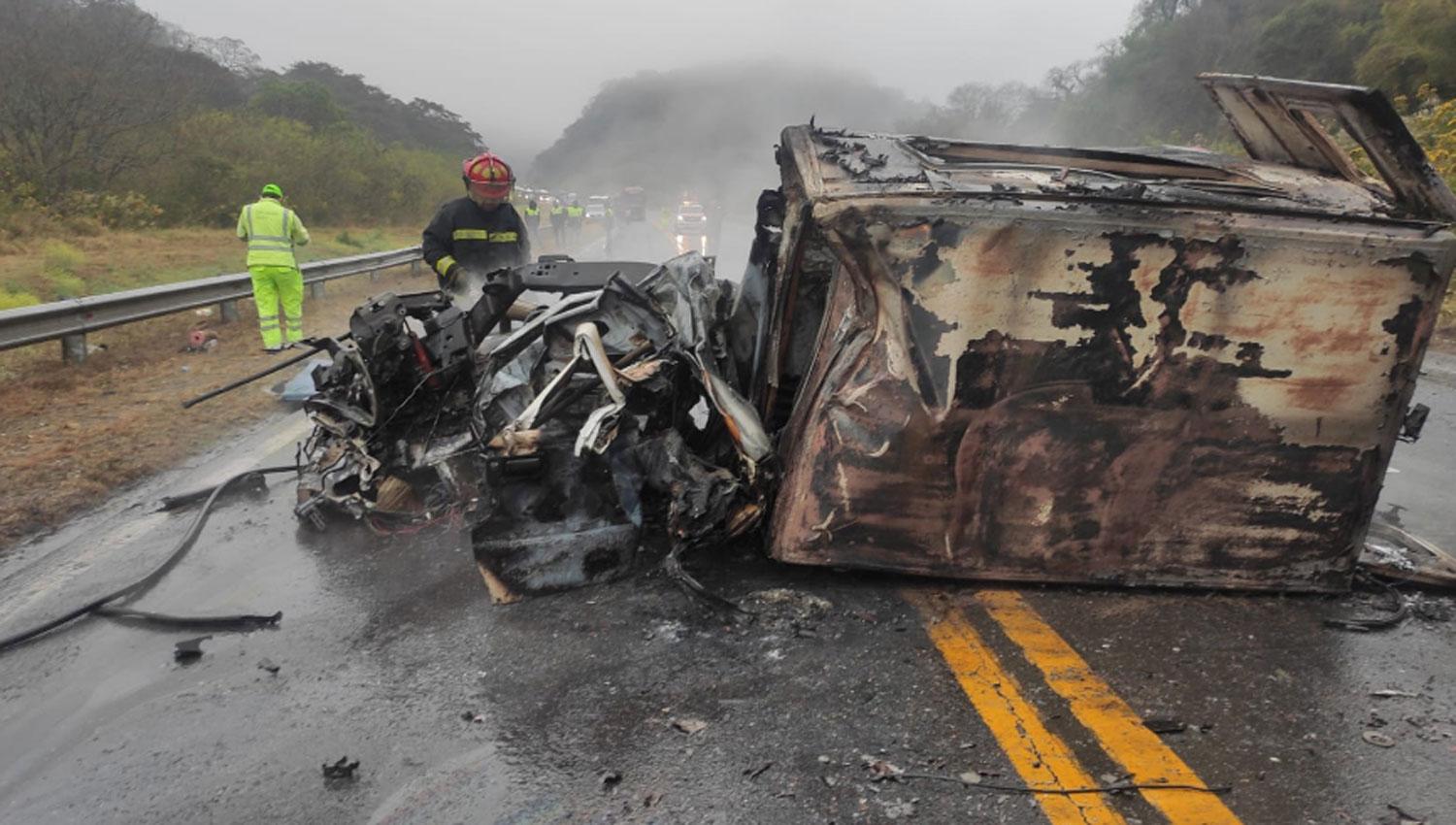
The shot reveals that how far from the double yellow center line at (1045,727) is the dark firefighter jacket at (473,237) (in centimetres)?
476

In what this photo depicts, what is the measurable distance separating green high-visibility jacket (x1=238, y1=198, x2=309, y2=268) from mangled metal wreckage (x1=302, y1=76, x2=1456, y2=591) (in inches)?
289

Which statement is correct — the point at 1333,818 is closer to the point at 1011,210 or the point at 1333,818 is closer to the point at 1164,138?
the point at 1011,210

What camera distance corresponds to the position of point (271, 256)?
361 inches

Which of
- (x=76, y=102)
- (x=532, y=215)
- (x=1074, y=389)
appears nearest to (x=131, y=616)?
(x=1074, y=389)

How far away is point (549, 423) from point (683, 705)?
1292 mm

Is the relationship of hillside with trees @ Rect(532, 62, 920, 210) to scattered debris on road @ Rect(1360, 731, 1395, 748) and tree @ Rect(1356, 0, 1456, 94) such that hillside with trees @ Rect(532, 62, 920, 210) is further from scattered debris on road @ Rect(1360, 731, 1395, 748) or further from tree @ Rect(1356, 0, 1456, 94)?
scattered debris on road @ Rect(1360, 731, 1395, 748)

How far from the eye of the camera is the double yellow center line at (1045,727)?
6.30 feet

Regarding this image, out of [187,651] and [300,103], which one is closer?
[187,651]

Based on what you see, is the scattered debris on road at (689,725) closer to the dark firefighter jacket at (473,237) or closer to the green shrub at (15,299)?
the dark firefighter jacket at (473,237)

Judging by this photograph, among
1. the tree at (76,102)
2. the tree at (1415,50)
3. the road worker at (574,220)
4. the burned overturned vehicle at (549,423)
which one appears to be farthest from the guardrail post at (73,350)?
the road worker at (574,220)

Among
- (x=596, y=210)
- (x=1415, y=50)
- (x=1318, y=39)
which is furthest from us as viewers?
(x=596, y=210)

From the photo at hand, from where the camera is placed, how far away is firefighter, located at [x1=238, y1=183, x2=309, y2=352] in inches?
359

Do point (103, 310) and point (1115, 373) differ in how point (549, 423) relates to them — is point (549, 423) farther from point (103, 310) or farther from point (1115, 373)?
point (103, 310)

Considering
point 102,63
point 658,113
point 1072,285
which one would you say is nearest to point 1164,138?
point 102,63
